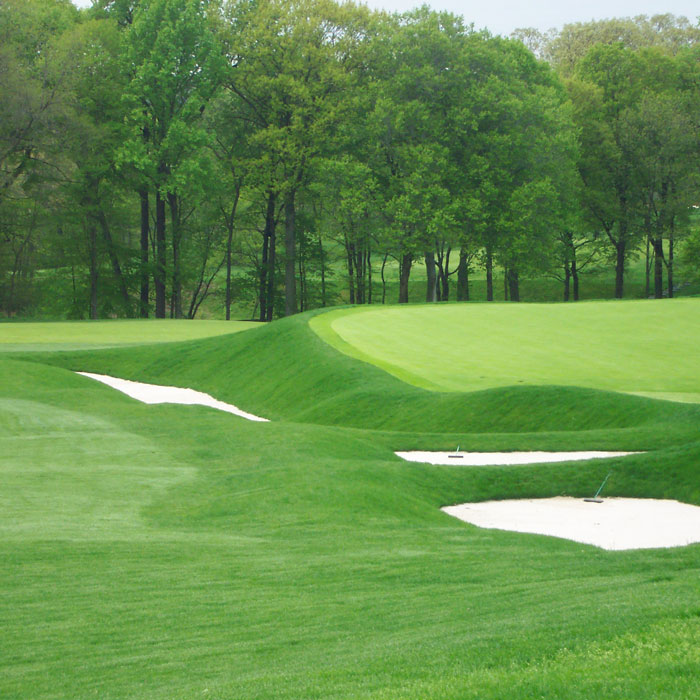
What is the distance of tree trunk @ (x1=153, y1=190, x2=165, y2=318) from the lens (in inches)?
2083

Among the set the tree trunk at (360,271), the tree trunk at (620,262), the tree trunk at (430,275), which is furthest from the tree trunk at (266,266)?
the tree trunk at (620,262)

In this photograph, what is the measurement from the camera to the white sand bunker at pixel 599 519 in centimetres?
1126

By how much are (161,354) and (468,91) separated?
84.8 ft

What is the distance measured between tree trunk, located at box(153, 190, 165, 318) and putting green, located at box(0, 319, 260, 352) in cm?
1251

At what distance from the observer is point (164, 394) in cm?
2741

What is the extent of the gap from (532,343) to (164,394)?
457 inches

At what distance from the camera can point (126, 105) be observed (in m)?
49.9

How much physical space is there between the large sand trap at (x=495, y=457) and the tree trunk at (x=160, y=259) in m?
39.3

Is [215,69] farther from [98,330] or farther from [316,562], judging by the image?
[316,562]

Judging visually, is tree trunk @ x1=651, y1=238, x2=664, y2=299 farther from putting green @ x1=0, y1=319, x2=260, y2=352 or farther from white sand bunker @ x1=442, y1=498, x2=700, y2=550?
white sand bunker @ x1=442, y1=498, x2=700, y2=550

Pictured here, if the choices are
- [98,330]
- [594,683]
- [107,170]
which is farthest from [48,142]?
[594,683]

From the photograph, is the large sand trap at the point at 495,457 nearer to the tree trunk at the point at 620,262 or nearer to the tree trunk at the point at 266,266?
the tree trunk at the point at 266,266

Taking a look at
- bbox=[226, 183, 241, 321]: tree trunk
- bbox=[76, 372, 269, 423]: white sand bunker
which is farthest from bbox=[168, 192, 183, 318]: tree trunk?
bbox=[76, 372, 269, 423]: white sand bunker

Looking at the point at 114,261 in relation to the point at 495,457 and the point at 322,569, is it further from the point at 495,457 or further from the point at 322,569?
the point at 322,569
